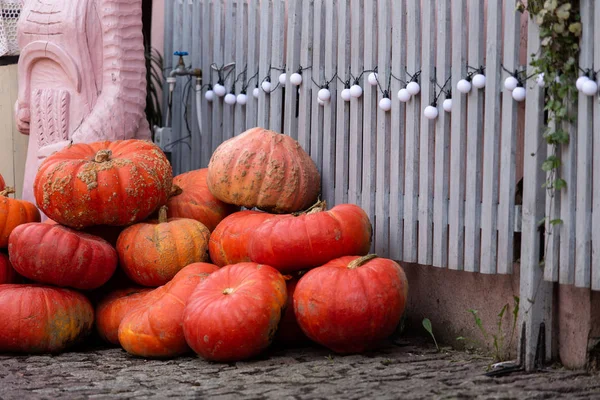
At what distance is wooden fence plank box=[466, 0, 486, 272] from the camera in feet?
15.6

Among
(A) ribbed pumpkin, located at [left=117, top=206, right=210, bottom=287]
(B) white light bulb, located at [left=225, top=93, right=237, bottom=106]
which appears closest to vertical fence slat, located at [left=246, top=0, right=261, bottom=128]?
(B) white light bulb, located at [left=225, top=93, right=237, bottom=106]

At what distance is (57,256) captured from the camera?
5.21 metres

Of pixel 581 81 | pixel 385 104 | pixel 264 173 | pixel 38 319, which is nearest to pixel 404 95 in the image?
pixel 385 104

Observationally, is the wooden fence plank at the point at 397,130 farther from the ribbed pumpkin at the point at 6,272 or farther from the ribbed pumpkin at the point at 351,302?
the ribbed pumpkin at the point at 6,272

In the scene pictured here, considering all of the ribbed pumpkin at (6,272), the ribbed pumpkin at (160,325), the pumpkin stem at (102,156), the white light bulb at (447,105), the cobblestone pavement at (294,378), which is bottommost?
the cobblestone pavement at (294,378)

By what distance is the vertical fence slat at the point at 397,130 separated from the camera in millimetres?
5281

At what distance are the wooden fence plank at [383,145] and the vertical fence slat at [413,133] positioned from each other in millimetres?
201

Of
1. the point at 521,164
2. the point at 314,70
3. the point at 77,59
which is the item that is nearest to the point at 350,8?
the point at 314,70

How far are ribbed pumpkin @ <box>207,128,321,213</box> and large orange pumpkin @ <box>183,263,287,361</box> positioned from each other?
814 millimetres

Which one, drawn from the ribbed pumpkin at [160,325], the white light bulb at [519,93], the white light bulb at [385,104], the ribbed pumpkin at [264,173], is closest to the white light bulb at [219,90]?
the ribbed pumpkin at [264,173]

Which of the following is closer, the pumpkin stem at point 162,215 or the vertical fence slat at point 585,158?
the vertical fence slat at point 585,158

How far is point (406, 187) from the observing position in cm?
524

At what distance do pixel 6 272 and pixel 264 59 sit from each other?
2.32m

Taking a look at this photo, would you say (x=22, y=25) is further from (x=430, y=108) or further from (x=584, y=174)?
(x=584, y=174)
